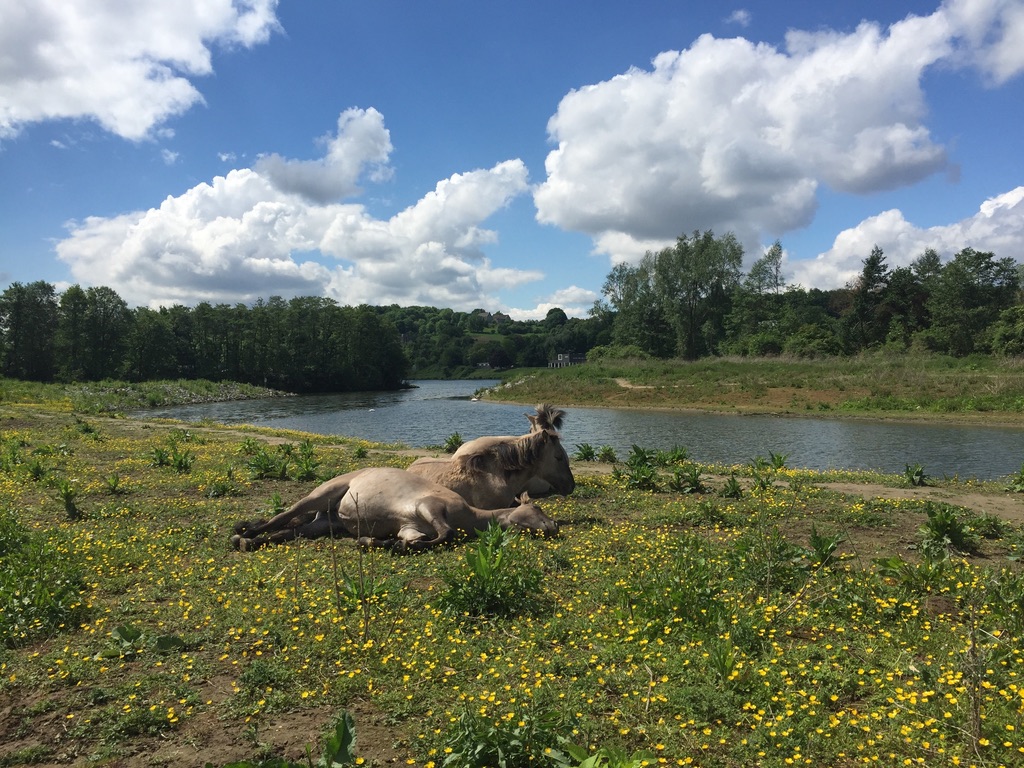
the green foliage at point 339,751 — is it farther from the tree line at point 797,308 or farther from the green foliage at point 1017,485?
the tree line at point 797,308

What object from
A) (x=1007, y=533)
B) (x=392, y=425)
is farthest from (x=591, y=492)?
(x=392, y=425)

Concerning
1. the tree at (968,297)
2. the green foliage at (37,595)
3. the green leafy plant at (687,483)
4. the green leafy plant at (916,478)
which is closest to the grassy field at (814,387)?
the tree at (968,297)

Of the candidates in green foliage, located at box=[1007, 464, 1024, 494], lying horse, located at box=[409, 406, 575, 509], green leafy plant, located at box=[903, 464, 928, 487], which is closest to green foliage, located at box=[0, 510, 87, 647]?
lying horse, located at box=[409, 406, 575, 509]

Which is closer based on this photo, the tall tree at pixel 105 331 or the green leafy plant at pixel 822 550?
the green leafy plant at pixel 822 550

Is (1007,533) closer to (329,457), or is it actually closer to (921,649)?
(921,649)

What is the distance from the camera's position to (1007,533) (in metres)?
8.78

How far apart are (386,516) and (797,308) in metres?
108

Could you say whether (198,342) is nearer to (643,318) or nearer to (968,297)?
(643,318)

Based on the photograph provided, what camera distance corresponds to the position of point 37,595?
579cm

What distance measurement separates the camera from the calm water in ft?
77.1

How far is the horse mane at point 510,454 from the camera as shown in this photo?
955cm

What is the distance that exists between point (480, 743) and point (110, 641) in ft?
12.2

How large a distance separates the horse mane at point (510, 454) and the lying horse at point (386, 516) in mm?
824

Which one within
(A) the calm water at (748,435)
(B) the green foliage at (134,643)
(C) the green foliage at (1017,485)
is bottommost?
(A) the calm water at (748,435)
